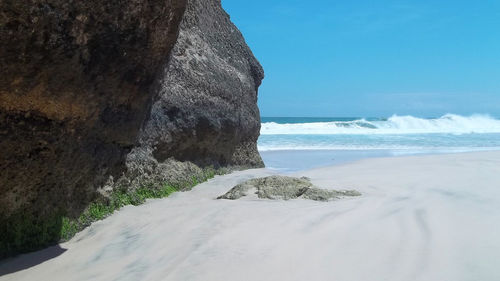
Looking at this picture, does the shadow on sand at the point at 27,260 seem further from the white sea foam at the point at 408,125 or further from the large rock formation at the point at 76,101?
the white sea foam at the point at 408,125

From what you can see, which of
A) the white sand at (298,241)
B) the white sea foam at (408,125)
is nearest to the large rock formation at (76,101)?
the white sand at (298,241)

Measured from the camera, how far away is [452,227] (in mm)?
2941

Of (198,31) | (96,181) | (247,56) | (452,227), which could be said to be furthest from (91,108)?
(247,56)

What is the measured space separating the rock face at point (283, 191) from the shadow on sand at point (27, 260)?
1812 mm

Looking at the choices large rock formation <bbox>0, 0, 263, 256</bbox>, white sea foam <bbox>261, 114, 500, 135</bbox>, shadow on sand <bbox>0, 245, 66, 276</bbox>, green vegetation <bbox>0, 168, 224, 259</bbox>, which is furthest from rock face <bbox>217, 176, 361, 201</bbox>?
white sea foam <bbox>261, 114, 500, 135</bbox>

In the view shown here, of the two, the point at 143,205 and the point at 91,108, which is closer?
the point at 91,108

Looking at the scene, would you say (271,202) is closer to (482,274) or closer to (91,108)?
(91,108)

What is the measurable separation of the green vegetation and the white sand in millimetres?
113

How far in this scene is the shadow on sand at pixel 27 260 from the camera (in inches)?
112

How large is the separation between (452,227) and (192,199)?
2618 mm

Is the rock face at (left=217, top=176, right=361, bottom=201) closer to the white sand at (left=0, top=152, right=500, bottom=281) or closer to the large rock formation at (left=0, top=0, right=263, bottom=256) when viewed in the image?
the white sand at (left=0, top=152, right=500, bottom=281)

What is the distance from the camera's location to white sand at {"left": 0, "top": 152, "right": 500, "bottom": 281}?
7.70ft

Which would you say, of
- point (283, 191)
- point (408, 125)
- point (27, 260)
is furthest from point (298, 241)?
point (408, 125)

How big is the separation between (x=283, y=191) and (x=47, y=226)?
2.18 metres
